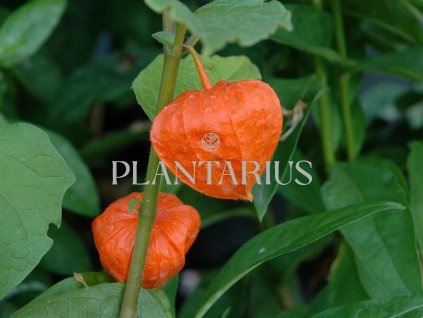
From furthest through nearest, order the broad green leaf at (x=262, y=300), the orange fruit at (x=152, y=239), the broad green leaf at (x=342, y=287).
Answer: the broad green leaf at (x=262, y=300), the broad green leaf at (x=342, y=287), the orange fruit at (x=152, y=239)

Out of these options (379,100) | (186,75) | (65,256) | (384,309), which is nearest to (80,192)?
(65,256)

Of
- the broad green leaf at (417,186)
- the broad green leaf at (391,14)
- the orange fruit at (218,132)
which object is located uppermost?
the orange fruit at (218,132)

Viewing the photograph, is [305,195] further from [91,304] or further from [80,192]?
[91,304]

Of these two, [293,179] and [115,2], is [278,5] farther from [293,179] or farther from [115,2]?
[115,2]

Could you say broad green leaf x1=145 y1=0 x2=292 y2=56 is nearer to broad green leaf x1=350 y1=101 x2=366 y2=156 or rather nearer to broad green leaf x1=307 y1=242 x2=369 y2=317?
broad green leaf x1=307 y1=242 x2=369 y2=317

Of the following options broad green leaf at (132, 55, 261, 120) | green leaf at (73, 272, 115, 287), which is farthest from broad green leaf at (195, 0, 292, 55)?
green leaf at (73, 272, 115, 287)

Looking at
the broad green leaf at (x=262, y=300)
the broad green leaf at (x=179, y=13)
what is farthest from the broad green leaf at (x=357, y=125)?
the broad green leaf at (x=179, y=13)

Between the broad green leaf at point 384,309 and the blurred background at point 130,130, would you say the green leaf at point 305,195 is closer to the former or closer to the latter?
the blurred background at point 130,130
